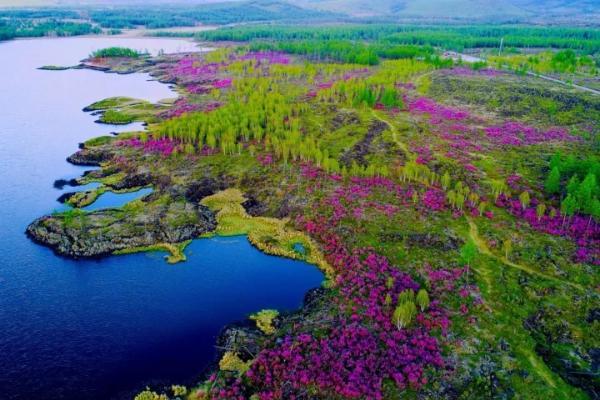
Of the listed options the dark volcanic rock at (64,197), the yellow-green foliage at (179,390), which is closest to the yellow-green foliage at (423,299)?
the yellow-green foliage at (179,390)

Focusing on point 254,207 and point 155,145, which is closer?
point 254,207

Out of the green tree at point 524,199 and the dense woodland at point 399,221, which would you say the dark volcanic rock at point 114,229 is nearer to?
the dense woodland at point 399,221

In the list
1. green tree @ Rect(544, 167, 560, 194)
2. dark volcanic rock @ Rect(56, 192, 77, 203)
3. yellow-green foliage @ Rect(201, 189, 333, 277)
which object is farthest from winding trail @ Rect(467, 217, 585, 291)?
dark volcanic rock @ Rect(56, 192, 77, 203)

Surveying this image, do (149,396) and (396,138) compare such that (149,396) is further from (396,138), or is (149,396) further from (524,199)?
(396,138)

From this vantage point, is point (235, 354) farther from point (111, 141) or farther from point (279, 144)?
point (111, 141)

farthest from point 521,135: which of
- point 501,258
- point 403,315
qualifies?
point 403,315

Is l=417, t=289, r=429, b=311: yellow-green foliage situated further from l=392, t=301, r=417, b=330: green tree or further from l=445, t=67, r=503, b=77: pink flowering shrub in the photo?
l=445, t=67, r=503, b=77: pink flowering shrub
